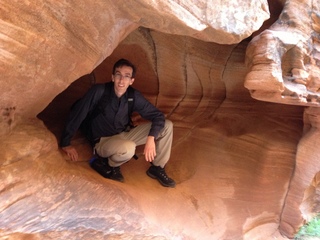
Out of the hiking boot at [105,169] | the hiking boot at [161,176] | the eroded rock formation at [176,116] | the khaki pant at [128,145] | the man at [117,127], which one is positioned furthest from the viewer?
the hiking boot at [161,176]

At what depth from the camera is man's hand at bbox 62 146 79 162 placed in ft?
11.1

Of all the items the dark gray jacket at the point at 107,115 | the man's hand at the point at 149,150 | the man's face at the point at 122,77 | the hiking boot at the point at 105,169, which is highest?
the man's face at the point at 122,77

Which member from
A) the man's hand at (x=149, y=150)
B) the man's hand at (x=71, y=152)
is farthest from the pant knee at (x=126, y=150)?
the man's hand at (x=71, y=152)

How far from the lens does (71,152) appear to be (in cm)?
343

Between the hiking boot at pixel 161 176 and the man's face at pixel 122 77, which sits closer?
the man's face at pixel 122 77

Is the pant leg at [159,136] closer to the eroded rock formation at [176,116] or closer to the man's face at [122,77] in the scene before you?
the eroded rock formation at [176,116]

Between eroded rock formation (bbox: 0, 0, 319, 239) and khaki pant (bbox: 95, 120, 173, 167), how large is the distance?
0.28 m

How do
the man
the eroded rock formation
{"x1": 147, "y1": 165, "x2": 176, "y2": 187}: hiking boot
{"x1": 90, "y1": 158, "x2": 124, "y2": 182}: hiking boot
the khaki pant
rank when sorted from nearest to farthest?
the eroded rock formation → the man → the khaki pant → {"x1": 90, "y1": 158, "x2": 124, "y2": 182}: hiking boot → {"x1": 147, "y1": 165, "x2": 176, "y2": 187}: hiking boot

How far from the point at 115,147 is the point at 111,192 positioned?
501mm

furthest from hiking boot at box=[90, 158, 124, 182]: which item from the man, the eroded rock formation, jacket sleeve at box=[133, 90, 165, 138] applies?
jacket sleeve at box=[133, 90, 165, 138]

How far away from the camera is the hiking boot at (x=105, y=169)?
3569 mm

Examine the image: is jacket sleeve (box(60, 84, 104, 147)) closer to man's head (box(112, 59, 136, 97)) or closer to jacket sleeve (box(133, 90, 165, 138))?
man's head (box(112, 59, 136, 97))

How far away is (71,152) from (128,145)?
0.65 metres

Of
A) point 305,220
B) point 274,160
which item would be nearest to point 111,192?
point 274,160
